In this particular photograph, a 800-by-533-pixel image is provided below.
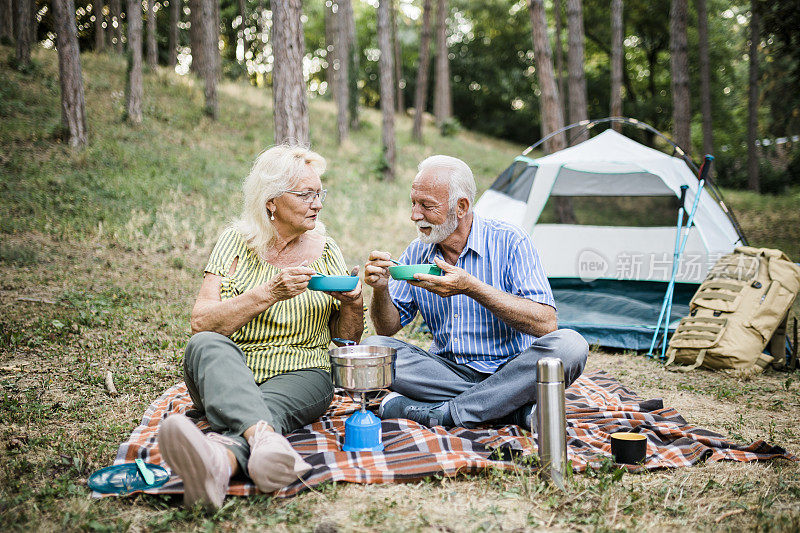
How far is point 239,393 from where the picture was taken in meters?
2.30

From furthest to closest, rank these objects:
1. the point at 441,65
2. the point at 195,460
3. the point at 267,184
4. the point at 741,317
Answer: the point at 441,65 < the point at 741,317 < the point at 267,184 < the point at 195,460

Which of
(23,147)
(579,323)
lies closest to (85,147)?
(23,147)

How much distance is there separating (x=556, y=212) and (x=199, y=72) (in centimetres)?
1013

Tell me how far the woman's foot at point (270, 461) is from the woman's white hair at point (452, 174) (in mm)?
1315

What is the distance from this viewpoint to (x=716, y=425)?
3.21 m

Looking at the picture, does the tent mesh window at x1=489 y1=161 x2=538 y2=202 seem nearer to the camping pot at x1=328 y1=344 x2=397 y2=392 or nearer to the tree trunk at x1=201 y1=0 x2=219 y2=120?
the camping pot at x1=328 y1=344 x2=397 y2=392

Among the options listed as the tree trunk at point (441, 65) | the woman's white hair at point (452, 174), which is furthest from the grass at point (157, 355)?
the tree trunk at point (441, 65)

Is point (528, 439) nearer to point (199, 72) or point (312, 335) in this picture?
point (312, 335)

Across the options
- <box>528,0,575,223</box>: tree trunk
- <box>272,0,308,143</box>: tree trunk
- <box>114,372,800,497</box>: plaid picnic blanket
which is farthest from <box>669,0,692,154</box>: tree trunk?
<box>114,372,800,497</box>: plaid picnic blanket

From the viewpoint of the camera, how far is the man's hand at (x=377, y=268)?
2707 millimetres

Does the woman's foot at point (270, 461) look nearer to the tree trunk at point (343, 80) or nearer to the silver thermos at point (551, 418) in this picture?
the silver thermos at point (551, 418)

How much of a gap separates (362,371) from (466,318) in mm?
713

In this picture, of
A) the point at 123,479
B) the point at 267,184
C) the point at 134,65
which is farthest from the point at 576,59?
the point at 123,479

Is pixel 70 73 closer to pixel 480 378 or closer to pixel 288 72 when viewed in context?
pixel 288 72
